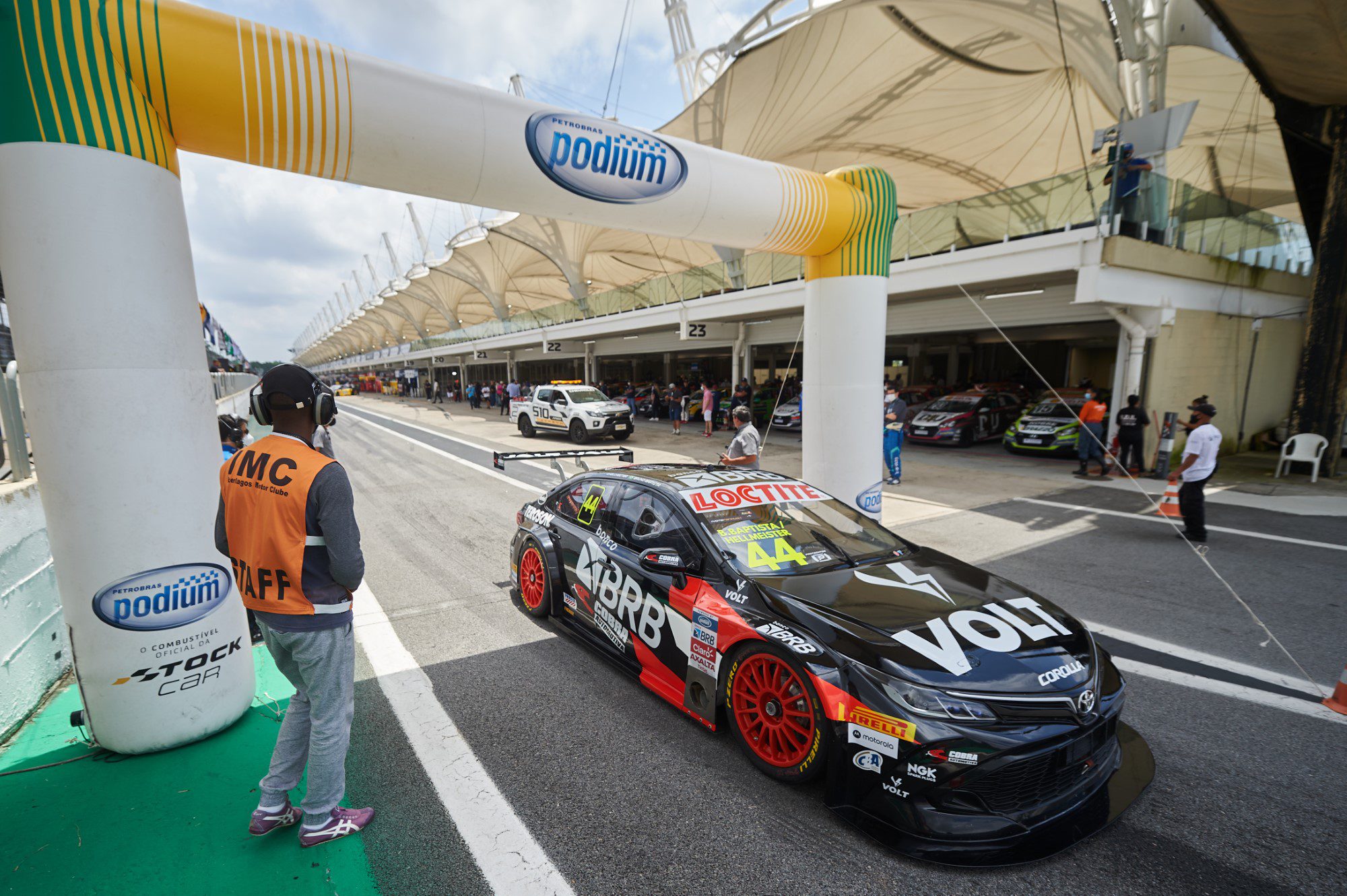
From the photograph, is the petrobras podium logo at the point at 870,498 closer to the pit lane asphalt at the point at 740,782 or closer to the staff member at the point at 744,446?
the staff member at the point at 744,446

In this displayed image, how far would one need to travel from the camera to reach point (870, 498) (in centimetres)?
651

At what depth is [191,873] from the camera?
233 cm

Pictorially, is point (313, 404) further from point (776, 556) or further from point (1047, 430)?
point (1047, 430)

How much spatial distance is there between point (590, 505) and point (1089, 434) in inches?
430

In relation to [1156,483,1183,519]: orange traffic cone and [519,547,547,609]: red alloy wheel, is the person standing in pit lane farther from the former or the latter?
[519,547,547,609]: red alloy wheel

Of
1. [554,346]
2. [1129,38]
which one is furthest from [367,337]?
[1129,38]

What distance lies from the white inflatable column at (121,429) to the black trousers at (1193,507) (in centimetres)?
957

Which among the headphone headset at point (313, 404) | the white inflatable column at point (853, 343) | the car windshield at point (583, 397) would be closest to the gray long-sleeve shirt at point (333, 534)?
the headphone headset at point (313, 404)

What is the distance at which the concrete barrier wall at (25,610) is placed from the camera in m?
3.16

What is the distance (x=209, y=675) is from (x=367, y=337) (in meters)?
121

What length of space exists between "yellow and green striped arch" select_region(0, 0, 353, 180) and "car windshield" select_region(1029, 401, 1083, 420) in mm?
14944

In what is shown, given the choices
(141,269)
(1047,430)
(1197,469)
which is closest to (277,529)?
(141,269)

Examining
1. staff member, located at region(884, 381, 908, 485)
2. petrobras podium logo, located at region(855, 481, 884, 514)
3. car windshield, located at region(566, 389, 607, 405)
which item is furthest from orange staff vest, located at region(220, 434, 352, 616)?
car windshield, located at region(566, 389, 607, 405)

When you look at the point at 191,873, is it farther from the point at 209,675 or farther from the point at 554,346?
the point at 554,346
